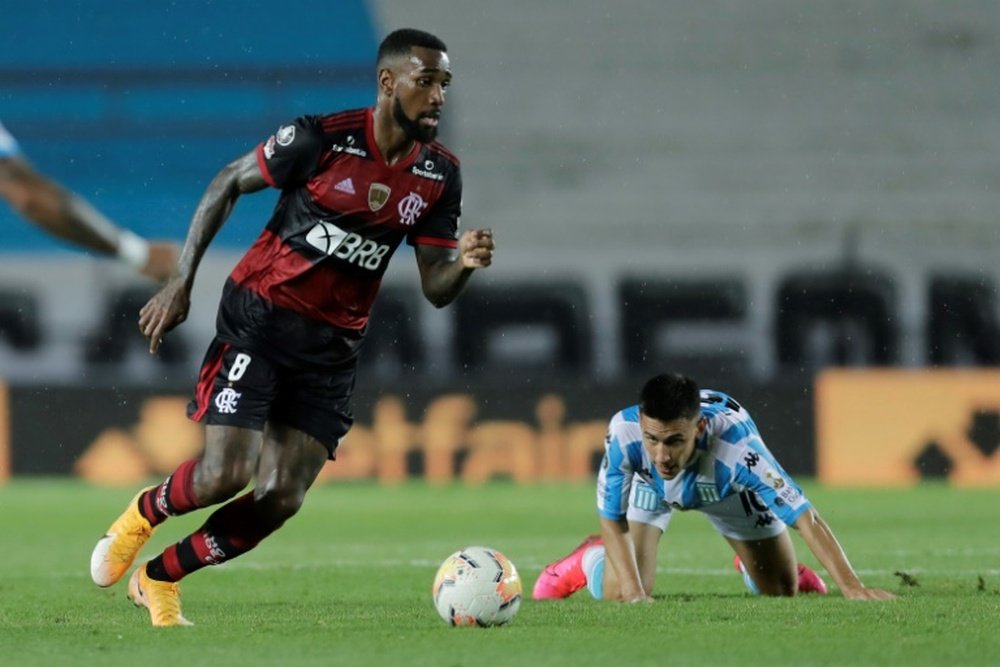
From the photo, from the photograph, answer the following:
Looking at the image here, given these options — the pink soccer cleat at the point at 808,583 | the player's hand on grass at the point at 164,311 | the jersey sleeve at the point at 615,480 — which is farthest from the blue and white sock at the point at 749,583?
the player's hand on grass at the point at 164,311

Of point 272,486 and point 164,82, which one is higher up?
point 164,82

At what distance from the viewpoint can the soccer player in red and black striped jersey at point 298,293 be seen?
6.00 meters

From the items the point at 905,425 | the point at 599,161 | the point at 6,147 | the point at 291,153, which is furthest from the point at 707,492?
the point at 599,161

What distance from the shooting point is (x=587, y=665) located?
15.9 feet

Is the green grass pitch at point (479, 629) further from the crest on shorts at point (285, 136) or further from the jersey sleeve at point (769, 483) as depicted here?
the crest on shorts at point (285, 136)

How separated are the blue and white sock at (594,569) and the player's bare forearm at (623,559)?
0.72 feet

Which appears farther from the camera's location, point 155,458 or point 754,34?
point 754,34

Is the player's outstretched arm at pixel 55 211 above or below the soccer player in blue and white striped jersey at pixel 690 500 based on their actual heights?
above

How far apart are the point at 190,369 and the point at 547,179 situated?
15.7 ft

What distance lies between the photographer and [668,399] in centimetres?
631

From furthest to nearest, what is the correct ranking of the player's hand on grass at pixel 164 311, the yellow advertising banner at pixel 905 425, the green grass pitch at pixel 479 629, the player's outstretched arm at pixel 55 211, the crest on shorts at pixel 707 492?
the yellow advertising banner at pixel 905 425 < the crest on shorts at pixel 707 492 < the player's hand on grass at pixel 164 311 < the green grass pitch at pixel 479 629 < the player's outstretched arm at pixel 55 211

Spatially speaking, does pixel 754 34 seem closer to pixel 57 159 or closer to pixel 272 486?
pixel 57 159

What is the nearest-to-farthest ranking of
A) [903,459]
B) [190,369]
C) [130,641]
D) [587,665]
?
[587,665] < [130,641] < [903,459] < [190,369]

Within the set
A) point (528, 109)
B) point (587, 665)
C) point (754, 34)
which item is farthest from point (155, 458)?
point (587, 665)
